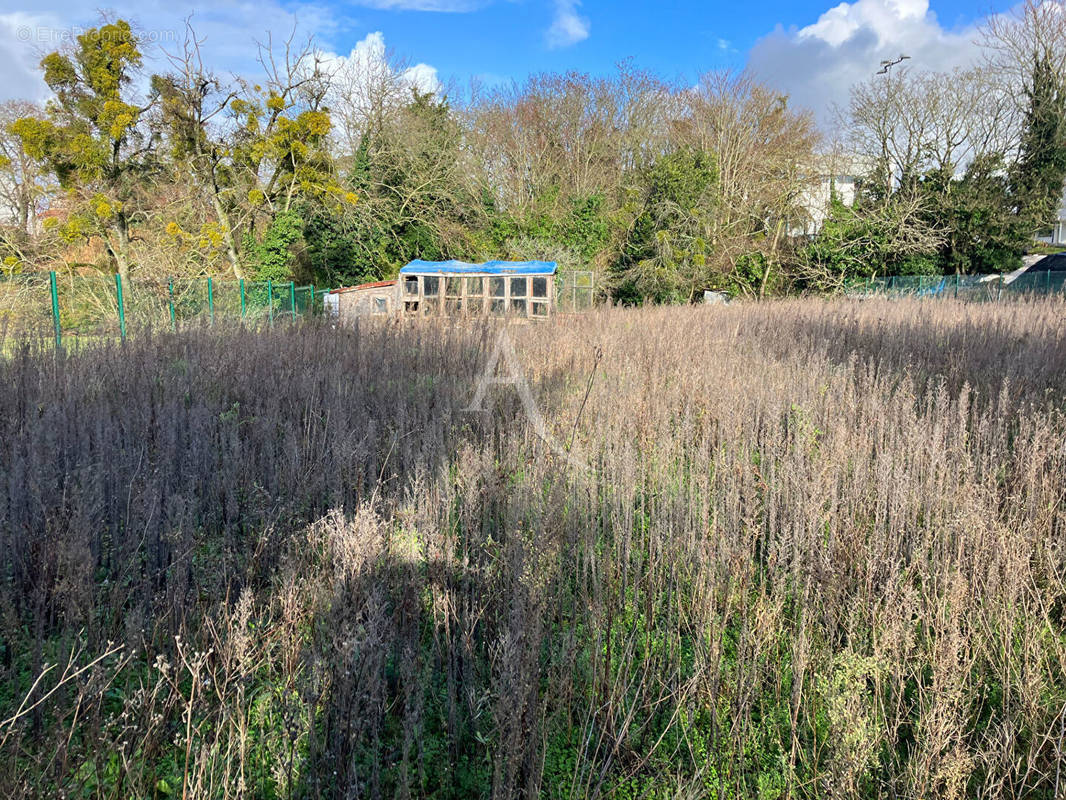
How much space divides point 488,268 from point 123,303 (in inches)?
335

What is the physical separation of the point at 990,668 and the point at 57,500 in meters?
4.00

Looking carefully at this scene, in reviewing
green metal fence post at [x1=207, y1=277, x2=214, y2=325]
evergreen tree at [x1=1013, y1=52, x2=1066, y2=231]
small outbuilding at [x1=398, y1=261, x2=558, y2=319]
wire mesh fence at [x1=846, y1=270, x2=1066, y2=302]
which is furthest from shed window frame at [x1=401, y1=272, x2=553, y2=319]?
evergreen tree at [x1=1013, y1=52, x2=1066, y2=231]

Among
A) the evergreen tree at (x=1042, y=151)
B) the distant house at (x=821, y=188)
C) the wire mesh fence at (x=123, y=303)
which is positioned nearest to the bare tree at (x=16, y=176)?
the wire mesh fence at (x=123, y=303)

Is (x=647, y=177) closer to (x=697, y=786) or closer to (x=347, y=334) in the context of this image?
(x=347, y=334)

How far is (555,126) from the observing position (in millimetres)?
26266

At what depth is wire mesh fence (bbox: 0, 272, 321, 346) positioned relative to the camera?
10.7 m

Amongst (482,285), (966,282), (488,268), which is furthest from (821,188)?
(482,285)

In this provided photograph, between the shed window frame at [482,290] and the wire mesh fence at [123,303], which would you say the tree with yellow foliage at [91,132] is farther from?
the shed window frame at [482,290]

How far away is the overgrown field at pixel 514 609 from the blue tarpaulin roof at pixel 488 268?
12109 millimetres

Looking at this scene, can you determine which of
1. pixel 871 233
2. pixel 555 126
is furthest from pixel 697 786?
pixel 555 126

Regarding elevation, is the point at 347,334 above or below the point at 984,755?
above

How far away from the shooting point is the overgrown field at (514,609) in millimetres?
1769

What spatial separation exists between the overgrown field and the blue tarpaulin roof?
477 inches

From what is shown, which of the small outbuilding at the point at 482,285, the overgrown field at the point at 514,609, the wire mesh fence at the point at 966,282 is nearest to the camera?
the overgrown field at the point at 514,609
